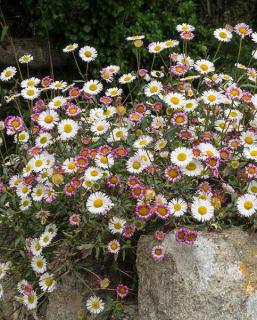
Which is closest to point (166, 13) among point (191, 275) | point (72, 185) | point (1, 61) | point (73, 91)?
point (1, 61)

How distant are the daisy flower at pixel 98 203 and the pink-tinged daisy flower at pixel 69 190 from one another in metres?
0.08

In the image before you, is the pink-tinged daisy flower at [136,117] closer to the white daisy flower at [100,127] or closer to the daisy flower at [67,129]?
the white daisy flower at [100,127]

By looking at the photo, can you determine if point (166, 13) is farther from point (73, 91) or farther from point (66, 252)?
point (66, 252)

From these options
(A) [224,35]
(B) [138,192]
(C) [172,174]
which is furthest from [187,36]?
A: (B) [138,192]

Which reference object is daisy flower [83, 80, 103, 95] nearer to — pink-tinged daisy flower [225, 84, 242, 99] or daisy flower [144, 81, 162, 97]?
daisy flower [144, 81, 162, 97]

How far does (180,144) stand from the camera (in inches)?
110

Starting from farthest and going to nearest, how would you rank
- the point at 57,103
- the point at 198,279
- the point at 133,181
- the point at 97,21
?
the point at 97,21 < the point at 57,103 < the point at 133,181 < the point at 198,279

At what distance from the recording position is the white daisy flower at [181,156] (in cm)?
258

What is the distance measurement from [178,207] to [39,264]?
0.69 m

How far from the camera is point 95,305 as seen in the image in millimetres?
2570

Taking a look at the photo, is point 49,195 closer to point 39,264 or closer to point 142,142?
point 39,264

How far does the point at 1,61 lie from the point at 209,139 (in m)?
2.53

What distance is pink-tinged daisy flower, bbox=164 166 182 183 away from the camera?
255cm

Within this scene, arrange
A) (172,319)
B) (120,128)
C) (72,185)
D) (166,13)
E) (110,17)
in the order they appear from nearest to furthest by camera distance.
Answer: (172,319) < (72,185) < (120,128) < (110,17) < (166,13)
